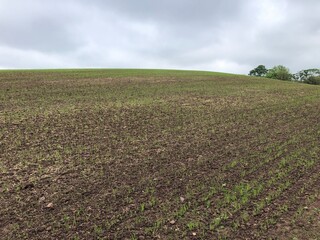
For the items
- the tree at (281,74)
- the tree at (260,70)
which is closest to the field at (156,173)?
the tree at (281,74)

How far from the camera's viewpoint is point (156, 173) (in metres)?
8.53

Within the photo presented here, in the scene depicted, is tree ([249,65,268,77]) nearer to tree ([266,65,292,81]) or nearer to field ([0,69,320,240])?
tree ([266,65,292,81])

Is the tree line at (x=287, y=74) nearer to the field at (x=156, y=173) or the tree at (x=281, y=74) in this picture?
the tree at (x=281, y=74)

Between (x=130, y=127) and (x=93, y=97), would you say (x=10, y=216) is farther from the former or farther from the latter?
(x=93, y=97)

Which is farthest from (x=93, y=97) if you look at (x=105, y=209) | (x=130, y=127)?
(x=105, y=209)

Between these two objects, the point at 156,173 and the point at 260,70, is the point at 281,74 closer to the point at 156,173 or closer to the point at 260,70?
the point at 260,70

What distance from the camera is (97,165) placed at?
8.97 metres

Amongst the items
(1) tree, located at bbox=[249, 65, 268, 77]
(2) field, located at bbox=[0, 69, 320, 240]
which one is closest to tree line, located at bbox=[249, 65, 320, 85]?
(1) tree, located at bbox=[249, 65, 268, 77]

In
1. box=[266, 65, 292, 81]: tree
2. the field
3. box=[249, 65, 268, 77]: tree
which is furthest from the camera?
box=[249, 65, 268, 77]: tree

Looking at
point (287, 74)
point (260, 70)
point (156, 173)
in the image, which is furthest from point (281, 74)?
point (156, 173)

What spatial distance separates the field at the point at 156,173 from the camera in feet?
20.1

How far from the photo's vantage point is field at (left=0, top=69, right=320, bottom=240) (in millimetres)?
6121

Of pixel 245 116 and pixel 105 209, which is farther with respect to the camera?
pixel 245 116

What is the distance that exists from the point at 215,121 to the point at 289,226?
28.5ft
